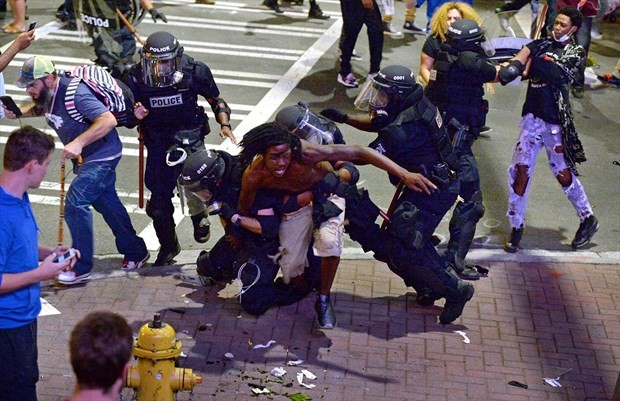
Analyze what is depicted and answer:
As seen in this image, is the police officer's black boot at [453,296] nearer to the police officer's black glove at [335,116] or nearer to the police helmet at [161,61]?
the police officer's black glove at [335,116]

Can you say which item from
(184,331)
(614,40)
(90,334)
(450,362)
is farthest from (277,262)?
(614,40)

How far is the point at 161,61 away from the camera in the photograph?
24.1 feet

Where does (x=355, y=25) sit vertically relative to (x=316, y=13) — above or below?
above

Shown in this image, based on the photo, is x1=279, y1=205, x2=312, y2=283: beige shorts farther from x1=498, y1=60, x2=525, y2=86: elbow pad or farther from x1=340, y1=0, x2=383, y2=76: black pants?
x1=340, y1=0, x2=383, y2=76: black pants

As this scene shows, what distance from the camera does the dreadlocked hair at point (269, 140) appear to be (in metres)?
6.37

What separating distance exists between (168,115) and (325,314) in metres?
2.01

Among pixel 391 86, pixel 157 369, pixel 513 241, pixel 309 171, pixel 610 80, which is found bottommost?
pixel 610 80

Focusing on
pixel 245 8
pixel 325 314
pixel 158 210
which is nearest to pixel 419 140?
pixel 325 314

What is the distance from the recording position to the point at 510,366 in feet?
21.6

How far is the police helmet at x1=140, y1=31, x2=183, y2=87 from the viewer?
7309mm

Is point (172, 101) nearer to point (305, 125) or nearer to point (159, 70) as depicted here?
point (159, 70)

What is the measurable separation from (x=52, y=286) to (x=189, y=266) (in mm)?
1096

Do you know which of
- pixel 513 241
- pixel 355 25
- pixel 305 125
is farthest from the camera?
pixel 355 25

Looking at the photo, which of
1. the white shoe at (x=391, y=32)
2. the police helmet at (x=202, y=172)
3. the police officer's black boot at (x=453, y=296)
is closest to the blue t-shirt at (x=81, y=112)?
the police helmet at (x=202, y=172)
